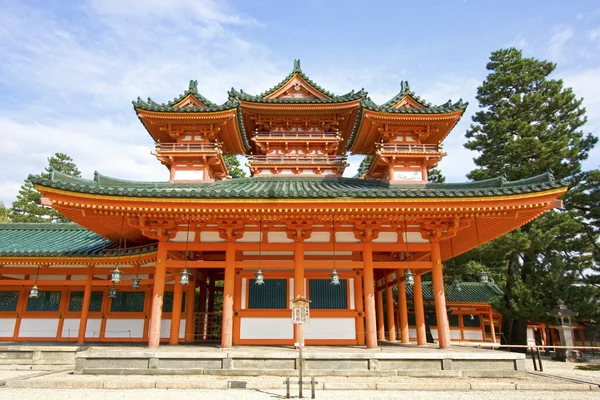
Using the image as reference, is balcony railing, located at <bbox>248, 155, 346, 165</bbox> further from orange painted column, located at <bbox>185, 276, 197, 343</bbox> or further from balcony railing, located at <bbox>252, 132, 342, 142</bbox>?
orange painted column, located at <bbox>185, 276, 197, 343</bbox>

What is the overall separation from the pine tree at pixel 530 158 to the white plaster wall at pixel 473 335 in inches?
153

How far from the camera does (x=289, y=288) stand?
14008 mm

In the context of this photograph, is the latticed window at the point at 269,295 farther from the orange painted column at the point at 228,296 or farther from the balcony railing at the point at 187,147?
the balcony railing at the point at 187,147

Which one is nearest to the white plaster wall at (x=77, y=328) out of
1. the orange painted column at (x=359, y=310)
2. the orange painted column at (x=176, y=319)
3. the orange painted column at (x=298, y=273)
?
the orange painted column at (x=176, y=319)

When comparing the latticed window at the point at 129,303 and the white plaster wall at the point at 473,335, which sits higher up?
the latticed window at the point at 129,303

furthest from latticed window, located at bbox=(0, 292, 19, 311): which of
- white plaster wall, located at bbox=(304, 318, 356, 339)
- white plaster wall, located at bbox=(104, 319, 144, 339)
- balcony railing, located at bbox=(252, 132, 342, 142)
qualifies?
white plaster wall, located at bbox=(304, 318, 356, 339)

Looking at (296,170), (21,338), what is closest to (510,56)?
(296,170)

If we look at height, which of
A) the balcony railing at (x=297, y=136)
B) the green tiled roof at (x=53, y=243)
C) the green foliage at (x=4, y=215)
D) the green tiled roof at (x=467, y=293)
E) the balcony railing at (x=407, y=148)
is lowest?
the green tiled roof at (x=467, y=293)

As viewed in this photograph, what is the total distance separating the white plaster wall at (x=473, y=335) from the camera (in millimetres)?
29763

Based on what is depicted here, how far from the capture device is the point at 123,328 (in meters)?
17.1

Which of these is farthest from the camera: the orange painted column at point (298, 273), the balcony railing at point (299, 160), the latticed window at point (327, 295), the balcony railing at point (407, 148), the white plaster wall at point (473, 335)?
the white plaster wall at point (473, 335)

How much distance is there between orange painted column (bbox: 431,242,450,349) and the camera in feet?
41.9

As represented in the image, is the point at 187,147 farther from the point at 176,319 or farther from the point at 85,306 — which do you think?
the point at 85,306

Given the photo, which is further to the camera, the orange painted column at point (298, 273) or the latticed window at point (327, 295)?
the latticed window at point (327, 295)
